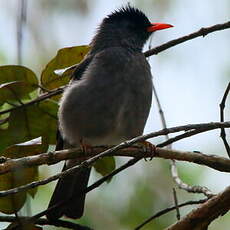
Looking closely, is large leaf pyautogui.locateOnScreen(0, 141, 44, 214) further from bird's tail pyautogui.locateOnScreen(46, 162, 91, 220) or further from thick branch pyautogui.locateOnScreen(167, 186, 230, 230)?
thick branch pyautogui.locateOnScreen(167, 186, 230, 230)

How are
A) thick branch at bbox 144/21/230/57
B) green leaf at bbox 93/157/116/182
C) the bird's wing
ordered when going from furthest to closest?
the bird's wing, green leaf at bbox 93/157/116/182, thick branch at bbox 144/21/230/57

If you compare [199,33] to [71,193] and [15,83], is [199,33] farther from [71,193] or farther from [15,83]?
[71,193]

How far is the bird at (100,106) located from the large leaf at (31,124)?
1.01 ft

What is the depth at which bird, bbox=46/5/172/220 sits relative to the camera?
4.47m

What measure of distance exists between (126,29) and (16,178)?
2185 mm

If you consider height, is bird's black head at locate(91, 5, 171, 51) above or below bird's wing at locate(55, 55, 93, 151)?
above

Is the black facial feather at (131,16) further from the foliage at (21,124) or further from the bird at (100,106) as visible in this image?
the foliage at (21,124)

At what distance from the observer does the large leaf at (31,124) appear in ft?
12.8

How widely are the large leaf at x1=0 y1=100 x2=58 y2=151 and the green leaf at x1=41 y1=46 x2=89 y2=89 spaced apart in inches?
13.7

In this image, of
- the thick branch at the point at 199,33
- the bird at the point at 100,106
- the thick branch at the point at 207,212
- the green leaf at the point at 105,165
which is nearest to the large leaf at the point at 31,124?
the bird at the point at 100,106

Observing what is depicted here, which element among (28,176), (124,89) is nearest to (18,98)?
(28,176)

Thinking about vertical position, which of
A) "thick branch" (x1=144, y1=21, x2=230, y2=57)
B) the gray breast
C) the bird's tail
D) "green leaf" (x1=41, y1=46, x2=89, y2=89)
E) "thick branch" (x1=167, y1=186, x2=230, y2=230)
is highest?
"thick branch" (x1=144, y1=21, x2=230, y2=57)

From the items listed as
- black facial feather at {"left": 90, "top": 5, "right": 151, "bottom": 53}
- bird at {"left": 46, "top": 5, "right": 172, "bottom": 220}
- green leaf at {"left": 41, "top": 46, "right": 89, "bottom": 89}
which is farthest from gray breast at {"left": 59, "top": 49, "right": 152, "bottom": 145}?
black facial feather at {"left": 90, "top": 5, "right": 151, "bottom": 53}

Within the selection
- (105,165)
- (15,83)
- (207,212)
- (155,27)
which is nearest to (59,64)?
(15,83)
